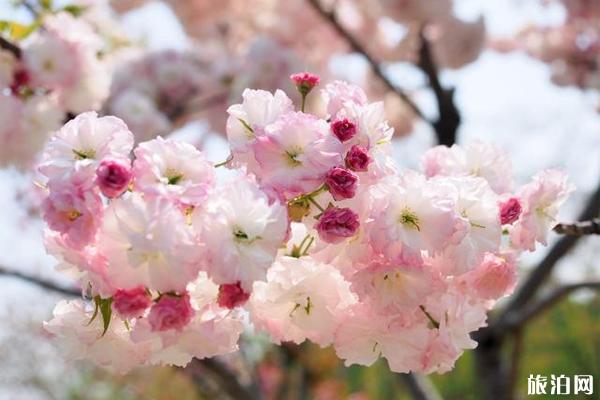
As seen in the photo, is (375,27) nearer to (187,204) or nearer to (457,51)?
(457,51)

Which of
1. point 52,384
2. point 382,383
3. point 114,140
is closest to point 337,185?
point 114,140

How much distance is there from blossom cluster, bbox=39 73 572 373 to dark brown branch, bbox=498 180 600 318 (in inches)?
60.0

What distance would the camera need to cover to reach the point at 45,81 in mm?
1800

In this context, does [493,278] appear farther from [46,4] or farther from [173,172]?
[46,4]

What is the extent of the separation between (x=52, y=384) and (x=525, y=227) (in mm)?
6777

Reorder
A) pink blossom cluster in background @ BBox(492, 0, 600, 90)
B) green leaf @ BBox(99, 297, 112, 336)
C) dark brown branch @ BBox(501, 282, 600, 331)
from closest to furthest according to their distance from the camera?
green leaf @ BBox(99, 297, 112, 336) < dark brown branch @ BBox(501, 282, 600, 331) < pink blossom cluster in background @ BBox(492, 0, 600, 90)

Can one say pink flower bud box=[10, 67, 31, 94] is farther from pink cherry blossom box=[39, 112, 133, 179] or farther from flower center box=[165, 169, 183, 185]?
flower center box=[165, 169, 183, 185]

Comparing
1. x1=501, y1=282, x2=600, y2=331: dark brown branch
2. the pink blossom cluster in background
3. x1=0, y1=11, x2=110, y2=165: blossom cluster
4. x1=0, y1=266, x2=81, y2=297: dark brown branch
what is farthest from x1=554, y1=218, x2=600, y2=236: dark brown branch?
the pink blossom cluster in background

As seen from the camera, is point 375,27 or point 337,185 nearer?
point 337,185

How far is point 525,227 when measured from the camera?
97 centimetres

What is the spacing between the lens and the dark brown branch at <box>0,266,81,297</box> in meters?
2.64

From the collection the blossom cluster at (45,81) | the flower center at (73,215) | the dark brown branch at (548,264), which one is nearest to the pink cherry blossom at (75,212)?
the flower center at (73,215)

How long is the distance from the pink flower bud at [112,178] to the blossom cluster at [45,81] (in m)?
1.08

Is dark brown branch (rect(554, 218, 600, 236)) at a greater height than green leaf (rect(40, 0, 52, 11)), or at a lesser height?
lesser
